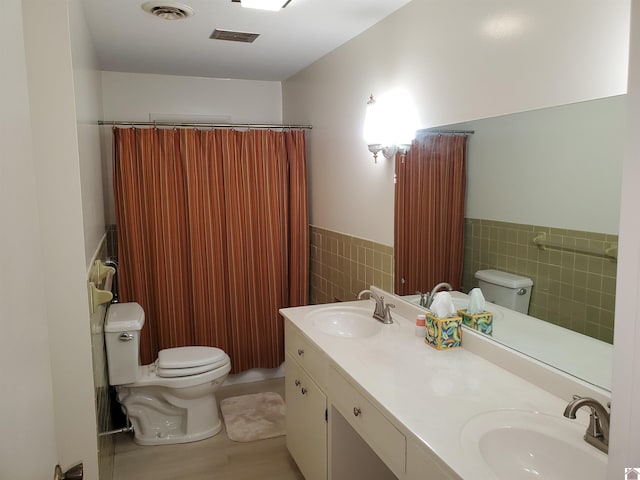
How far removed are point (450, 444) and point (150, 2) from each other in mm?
2202

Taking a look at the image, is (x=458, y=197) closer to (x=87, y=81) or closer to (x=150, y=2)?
(x=150, y=2)

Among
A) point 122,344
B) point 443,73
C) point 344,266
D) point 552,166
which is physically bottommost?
point 122,344

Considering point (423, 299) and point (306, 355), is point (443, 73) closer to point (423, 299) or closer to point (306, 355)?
point (423, 299)

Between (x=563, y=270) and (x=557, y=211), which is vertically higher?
(x=557, y=211)

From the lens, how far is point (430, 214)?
7.65 feet

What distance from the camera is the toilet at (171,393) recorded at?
116 inches

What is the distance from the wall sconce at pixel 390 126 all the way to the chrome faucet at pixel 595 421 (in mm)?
1473

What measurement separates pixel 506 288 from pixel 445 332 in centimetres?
30

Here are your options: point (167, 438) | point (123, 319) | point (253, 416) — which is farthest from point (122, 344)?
Result: point (253, 416)

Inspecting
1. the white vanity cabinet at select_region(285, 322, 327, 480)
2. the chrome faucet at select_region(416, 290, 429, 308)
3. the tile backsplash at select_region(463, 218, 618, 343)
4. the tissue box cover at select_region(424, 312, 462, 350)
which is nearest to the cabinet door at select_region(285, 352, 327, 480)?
the white vanity cabinet at select_region(285, 322, 327, 480)

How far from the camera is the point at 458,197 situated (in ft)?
7.02

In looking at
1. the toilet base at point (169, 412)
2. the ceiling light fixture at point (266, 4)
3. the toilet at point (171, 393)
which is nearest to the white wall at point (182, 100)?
the toilet at point (171, 393)

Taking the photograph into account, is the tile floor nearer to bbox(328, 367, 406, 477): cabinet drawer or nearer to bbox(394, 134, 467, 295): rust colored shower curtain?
bbox(328, 367, 406, 477): cabinet drawer

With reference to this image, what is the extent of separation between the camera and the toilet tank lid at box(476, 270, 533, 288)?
70.4 inches
